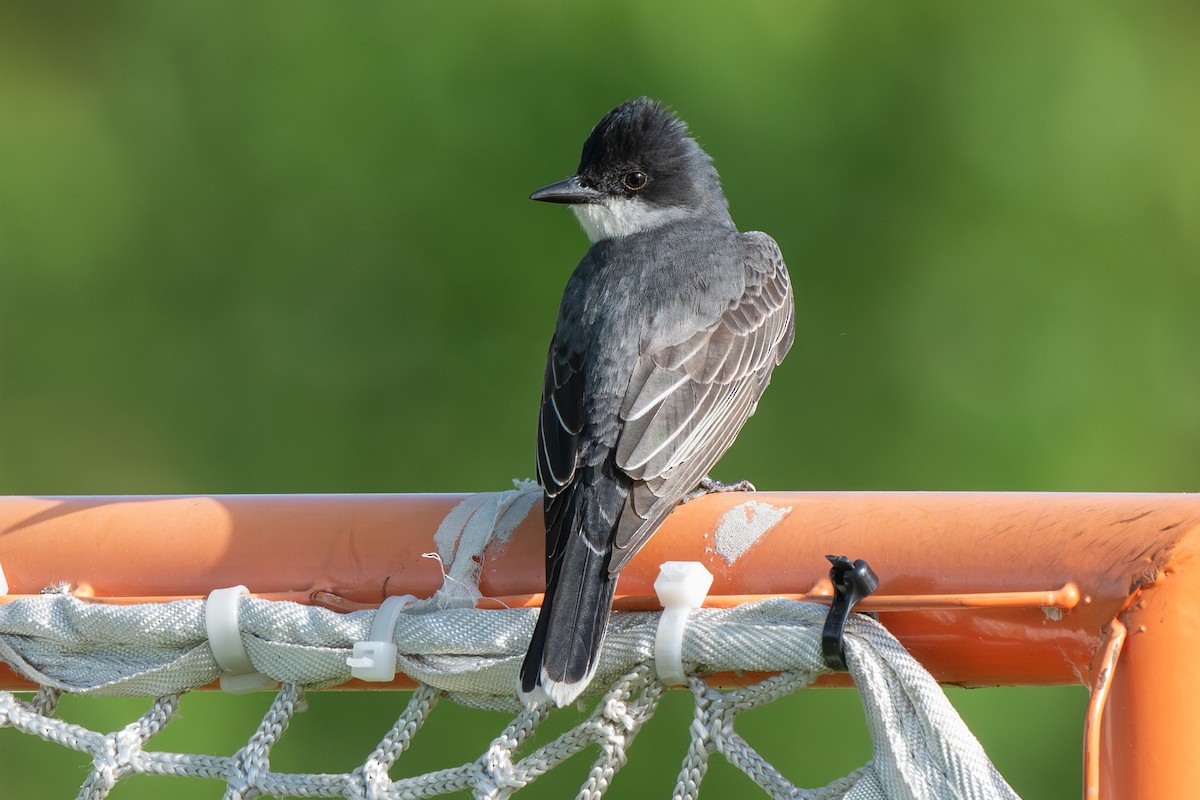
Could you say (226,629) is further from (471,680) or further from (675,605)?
Answer: (675,605)

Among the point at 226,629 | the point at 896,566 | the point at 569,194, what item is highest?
the point at 569,194

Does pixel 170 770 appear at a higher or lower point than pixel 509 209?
lower

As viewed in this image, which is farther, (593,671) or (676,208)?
(676,208)

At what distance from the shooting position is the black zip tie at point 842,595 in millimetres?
1848

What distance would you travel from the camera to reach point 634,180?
4242mm

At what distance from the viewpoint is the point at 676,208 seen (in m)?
4.25

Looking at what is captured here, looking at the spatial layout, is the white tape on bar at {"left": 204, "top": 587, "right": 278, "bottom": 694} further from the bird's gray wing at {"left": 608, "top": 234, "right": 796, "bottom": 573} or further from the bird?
the bird's gray wing at {"left": 608, "top": 234, "right": 796, "bottom": 573}

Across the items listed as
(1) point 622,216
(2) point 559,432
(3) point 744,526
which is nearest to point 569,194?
(1) point 622,216

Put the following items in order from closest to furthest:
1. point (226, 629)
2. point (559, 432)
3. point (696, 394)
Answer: point (226, 629), point (559, 432), point (696, 394)

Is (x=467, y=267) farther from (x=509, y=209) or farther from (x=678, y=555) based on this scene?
(x=678, y=555)

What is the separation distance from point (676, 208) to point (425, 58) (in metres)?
1.35

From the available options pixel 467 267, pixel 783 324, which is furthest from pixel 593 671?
pixel 467 267

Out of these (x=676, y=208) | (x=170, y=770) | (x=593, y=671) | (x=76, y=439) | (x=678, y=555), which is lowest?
(x=170, y=770)

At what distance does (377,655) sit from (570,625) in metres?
0.25
